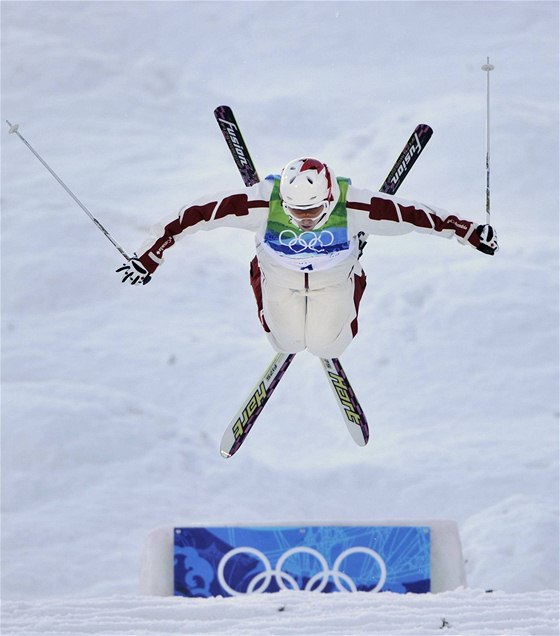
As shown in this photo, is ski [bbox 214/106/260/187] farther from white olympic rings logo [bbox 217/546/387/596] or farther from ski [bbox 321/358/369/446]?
white olympic rings logo [bbox 217/546/387/596]

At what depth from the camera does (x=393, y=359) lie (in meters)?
16.7

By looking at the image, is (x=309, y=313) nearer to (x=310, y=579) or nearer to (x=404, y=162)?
(x=404, y=162)

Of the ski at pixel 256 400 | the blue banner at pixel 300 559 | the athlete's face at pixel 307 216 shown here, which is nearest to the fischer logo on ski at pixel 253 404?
the ski at pixel 256 400

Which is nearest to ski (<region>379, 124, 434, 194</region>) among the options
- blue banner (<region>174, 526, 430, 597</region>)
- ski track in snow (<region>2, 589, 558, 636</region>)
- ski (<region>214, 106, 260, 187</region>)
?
ski (<region>214, 106, 260, 187</region>)

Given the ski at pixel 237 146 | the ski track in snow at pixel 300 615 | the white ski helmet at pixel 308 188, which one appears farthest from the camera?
the ski track in snow at pixel 300 615

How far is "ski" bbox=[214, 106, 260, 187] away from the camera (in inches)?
291

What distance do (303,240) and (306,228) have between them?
6cm

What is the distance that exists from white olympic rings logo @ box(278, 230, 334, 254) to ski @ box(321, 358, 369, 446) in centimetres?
131

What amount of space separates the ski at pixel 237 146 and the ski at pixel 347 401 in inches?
44.6

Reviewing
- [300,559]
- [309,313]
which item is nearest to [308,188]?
[309,313]

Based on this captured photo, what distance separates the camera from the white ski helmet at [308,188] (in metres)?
6.37

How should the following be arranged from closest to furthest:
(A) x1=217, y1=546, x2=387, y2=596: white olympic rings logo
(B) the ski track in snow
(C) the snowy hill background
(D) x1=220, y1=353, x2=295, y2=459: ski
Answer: (D) x1=220, y1=353, x2=295, y2=459: ski → (B) the ski track in snow → (A) x1=217, y1=546, x2=387, y2=596: white olympic rings logo → (C) the snowy hill background

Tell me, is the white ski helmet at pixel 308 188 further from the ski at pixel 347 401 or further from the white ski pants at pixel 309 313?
the ski at pixel 347 401

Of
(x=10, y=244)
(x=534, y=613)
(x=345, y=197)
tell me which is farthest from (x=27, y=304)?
(x=345, y=197)
